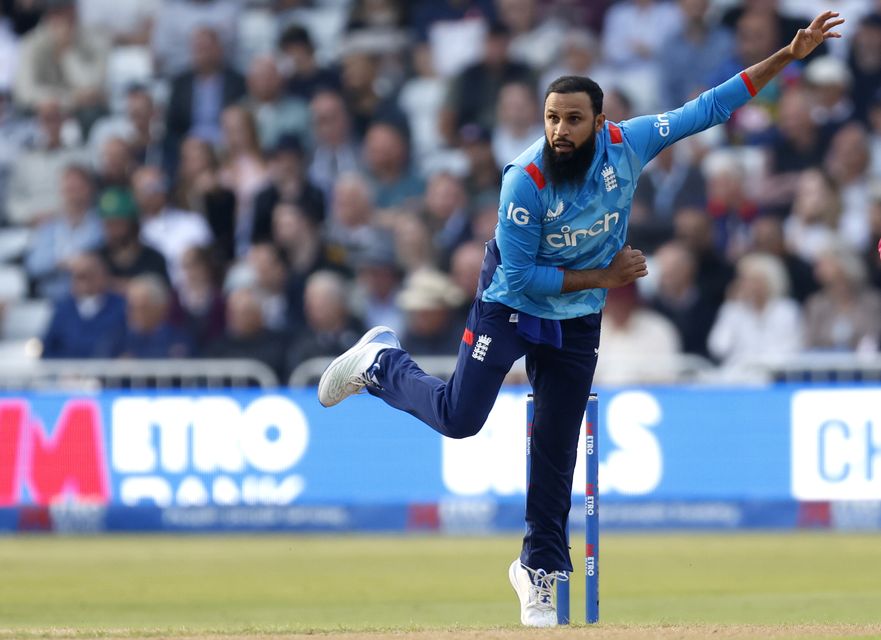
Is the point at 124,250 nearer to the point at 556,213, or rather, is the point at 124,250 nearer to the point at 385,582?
the point at 385,582

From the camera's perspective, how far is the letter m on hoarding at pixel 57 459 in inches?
605

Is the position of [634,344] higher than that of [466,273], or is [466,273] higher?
[466,273]

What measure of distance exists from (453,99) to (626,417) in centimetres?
521

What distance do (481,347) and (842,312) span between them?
831 cm

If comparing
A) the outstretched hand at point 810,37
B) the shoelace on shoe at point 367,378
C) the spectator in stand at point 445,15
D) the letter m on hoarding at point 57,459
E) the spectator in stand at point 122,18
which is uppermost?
the spectator in stand at point 122,18

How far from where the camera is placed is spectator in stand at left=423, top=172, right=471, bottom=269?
1705cm

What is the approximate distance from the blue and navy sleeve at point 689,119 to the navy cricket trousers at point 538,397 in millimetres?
886

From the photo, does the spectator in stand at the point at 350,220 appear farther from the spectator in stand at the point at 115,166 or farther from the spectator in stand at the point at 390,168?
the spectator in stand at the point at 115,166

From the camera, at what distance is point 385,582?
11656 millimetres

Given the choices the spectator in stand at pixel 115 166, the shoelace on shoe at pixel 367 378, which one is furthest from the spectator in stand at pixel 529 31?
the shoelace on shoe at pixel 367 378

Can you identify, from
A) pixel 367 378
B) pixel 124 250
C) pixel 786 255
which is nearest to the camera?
pixel 367 378

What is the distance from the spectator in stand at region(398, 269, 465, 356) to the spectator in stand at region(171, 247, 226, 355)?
6.80 feet

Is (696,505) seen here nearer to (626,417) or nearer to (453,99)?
(626,417)

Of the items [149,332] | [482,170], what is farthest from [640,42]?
[149,332]
